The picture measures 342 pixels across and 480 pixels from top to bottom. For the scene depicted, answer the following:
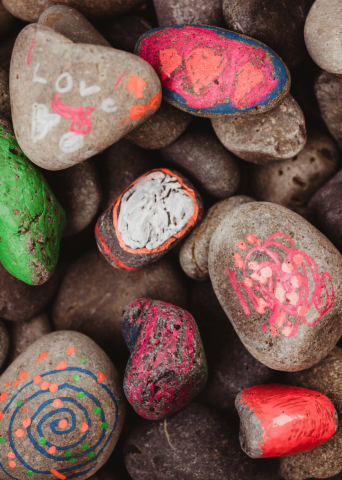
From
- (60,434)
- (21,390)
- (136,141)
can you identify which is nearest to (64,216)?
(136,141)

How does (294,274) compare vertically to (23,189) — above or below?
below

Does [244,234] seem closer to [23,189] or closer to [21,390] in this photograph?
[23,189]

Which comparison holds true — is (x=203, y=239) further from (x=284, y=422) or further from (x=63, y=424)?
(x=63, y=424)

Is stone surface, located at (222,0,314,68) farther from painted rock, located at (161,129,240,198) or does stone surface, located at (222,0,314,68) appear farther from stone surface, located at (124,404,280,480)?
stone surface, located at (124,404,280,480)

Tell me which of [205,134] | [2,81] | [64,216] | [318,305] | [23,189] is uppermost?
[2,81]

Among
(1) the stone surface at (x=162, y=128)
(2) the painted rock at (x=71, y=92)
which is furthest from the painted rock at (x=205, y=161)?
(2) the painted rock at (x=71, y=92)

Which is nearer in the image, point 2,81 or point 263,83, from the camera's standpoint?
point 263,83
